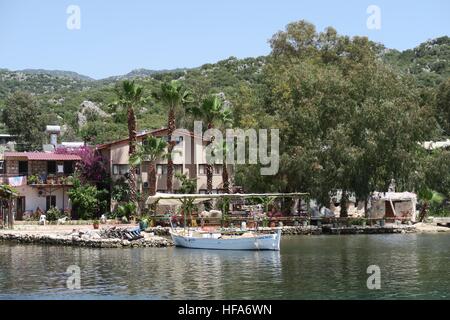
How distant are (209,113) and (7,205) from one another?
64.3 ft

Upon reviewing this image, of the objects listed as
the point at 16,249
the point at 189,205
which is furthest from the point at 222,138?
the point at 16,249

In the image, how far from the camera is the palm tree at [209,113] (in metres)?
68.1

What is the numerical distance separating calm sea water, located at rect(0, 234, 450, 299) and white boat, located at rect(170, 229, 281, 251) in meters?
0.82

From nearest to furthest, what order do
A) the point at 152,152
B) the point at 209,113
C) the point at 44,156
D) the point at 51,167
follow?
the point at 152,152 < the point at 209,113 < the point at 44,156 < the point at 51,167

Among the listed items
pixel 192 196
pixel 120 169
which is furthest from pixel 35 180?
pixel 192 196

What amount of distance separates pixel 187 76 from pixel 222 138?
8343cm

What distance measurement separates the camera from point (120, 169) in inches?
2768

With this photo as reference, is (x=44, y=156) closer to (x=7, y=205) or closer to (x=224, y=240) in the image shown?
(x=7, y=205)

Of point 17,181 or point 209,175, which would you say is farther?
Answer: point 209,175

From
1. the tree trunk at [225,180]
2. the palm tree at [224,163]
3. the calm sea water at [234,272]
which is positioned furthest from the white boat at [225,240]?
the tree trunk at [225,180]

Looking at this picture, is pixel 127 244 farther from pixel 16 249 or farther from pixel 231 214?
pixel 231 214

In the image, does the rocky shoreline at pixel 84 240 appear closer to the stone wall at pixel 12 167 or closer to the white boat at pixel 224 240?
the white boat at pixel 224 240

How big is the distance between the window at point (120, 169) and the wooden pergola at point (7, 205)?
11161 mm

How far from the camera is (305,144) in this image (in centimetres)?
6481
